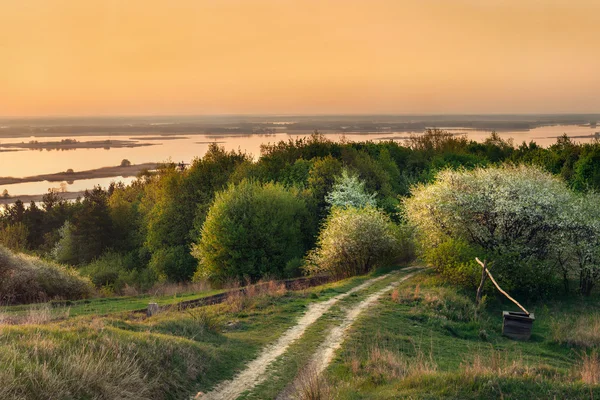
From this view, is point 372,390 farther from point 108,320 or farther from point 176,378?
point 108,320

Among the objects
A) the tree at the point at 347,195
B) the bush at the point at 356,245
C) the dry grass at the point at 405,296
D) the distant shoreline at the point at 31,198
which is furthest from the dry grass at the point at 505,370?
the distant shoreline at the point at 31,198

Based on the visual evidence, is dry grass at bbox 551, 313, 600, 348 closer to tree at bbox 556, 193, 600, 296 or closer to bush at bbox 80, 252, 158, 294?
tree at bbox 556, 193, 600, 296

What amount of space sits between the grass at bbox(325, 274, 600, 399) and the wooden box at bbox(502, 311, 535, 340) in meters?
0.46

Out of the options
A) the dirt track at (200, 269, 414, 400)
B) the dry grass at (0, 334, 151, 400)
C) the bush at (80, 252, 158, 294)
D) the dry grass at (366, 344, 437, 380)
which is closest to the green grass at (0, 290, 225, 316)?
the dirt track at (200, 269, 414, 400)

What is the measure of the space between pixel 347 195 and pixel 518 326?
3240cm

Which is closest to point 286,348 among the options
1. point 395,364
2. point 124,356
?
point 395,364

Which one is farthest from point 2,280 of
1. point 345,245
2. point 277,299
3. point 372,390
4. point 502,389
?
point 502,389

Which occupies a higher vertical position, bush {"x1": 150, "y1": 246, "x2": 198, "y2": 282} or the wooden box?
the wooden box

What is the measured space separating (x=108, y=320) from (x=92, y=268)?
160ft

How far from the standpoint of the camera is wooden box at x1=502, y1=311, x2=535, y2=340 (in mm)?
24250

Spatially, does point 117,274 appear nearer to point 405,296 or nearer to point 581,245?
point 405,296

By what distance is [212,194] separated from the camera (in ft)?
216

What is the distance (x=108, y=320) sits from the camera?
17859 millimetres

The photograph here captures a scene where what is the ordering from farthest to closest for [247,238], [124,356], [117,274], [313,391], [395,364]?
1. [117,274]
2. [247,238]
3. [395,364]
4. [124,356]
5. [313,391]
